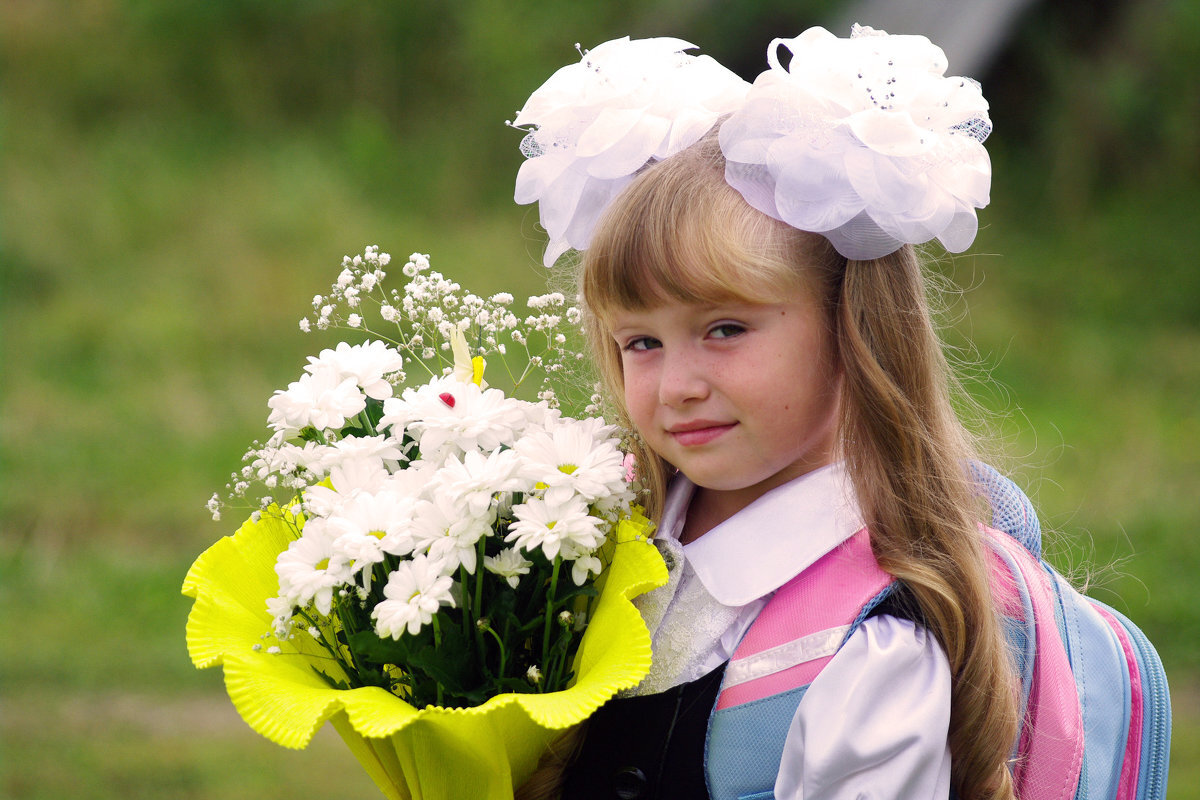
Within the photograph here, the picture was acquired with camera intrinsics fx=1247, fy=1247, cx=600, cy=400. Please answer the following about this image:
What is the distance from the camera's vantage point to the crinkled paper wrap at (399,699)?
1.30m

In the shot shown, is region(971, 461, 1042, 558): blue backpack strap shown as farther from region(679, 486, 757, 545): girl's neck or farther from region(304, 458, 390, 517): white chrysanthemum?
region(304, 458, 390, 517): white chrysanthemum

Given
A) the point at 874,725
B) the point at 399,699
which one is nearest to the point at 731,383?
the point at 874,725

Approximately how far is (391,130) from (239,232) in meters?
1.37

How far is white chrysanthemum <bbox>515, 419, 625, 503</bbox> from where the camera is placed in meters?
1.43

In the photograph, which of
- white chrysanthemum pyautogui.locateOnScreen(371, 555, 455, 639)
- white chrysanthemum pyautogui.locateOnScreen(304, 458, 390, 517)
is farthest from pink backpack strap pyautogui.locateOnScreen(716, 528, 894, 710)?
white chrysanthemum pyautogui.locateOnScreen(304, 458, 390, 517)

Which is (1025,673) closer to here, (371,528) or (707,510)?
(707,510)

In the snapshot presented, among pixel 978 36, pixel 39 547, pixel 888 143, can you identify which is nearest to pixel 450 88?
pixel 978 36

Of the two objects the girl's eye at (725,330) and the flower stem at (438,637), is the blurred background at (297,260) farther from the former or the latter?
the girl's eye at (725,330)

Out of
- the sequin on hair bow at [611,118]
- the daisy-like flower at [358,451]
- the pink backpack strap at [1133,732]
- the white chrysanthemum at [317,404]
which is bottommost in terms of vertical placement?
the pink backpack strap at [1133,732]

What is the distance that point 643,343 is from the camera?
5.20 feet

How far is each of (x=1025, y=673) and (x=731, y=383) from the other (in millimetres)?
515

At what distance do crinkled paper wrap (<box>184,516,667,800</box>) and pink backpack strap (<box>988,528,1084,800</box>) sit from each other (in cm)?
47

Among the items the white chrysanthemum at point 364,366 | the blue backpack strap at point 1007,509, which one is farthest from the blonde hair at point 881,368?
the white chrysanthemum at point 364,366

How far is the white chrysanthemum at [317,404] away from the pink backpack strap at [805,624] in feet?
1.81
